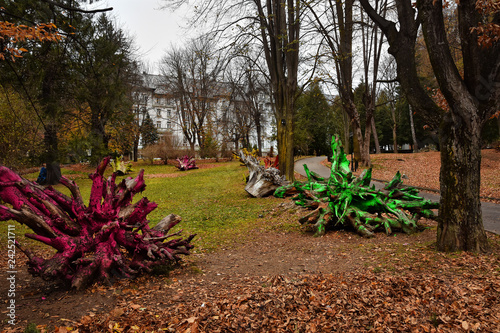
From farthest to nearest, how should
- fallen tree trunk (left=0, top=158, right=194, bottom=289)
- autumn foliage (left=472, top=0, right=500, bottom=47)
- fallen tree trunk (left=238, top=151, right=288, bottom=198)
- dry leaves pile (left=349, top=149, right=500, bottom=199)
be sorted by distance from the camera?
dry leaves pile (left=349, top=149, right=500, bottom=199)
fallen tree trunk (left=238, top=151, right=288, bottom=198)
autumn foliage (left=472, top=0, right=500, bottom=47)
fallen tree trunk (left=0, top=158, right=194, bottom=289)

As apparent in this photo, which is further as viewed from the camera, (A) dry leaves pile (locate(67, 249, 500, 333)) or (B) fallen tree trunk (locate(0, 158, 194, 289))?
(B) fallen tree trunk (locate(0, 158, 194, 289))

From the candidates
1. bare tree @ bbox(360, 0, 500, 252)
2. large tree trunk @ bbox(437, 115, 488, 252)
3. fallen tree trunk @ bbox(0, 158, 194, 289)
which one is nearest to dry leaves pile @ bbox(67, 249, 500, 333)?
fallen tree trunk @ bbox(0, 158, 194, 289)

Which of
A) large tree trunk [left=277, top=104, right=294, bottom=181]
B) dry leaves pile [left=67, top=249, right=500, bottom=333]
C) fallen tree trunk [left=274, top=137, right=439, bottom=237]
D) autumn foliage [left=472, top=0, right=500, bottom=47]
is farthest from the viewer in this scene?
large tree trunk [left=277, top=104, right=294, bottom=181]

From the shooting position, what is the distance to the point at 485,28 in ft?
13.3

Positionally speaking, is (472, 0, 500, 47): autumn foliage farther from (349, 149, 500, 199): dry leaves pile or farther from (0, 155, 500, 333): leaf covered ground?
(349, 149, 500, 199): dry leaves pile

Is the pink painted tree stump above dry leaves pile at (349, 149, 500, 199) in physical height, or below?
above

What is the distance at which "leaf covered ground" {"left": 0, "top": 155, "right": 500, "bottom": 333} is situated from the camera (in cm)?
282

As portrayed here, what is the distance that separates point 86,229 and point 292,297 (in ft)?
8.05

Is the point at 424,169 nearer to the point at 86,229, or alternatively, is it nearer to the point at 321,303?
the point at 321,303

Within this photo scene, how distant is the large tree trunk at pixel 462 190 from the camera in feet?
14.1

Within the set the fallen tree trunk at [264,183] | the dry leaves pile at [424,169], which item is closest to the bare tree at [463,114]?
the fallen tree trunk at [264,183]

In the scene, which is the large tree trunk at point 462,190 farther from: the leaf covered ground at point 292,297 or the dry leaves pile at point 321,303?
the dry leaves pile at point 321,303

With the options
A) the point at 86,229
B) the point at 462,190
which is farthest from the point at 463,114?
the point at 86,229

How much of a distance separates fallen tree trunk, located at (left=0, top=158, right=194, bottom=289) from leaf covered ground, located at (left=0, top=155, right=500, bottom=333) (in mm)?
216
